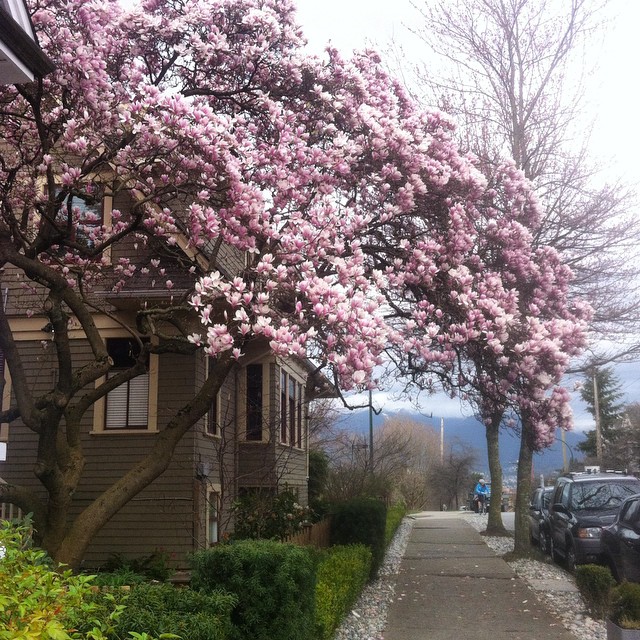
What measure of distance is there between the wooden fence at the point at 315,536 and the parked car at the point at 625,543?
4245mm

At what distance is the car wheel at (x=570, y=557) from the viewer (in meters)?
14.4

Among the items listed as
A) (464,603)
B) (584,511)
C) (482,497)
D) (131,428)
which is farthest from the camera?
(482,497)

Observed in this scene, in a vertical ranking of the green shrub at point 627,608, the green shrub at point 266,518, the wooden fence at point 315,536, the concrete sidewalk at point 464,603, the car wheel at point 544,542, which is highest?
the green shrub at point 266,518

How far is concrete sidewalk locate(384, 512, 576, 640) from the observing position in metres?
9.95

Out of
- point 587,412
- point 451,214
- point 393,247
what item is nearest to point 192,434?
point 393,247

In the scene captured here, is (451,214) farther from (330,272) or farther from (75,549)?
(75,549)

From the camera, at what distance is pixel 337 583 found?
9.96 m

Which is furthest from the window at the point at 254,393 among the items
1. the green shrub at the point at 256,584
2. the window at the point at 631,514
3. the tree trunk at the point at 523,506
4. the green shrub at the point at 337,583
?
the green shrub at the point at 256,584

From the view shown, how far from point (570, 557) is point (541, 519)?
3.90 metres

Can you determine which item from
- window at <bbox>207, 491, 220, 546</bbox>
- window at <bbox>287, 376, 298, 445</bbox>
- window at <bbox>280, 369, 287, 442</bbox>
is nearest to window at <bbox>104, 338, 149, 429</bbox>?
window at <bbox>207, 491, 220, 546</bbox>

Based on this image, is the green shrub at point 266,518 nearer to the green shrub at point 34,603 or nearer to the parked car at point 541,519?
the green shrub at point 34,603

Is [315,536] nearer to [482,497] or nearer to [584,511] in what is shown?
[584,511]

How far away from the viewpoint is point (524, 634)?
9.84m

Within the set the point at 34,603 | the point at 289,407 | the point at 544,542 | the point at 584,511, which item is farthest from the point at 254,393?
the point at 34,603
